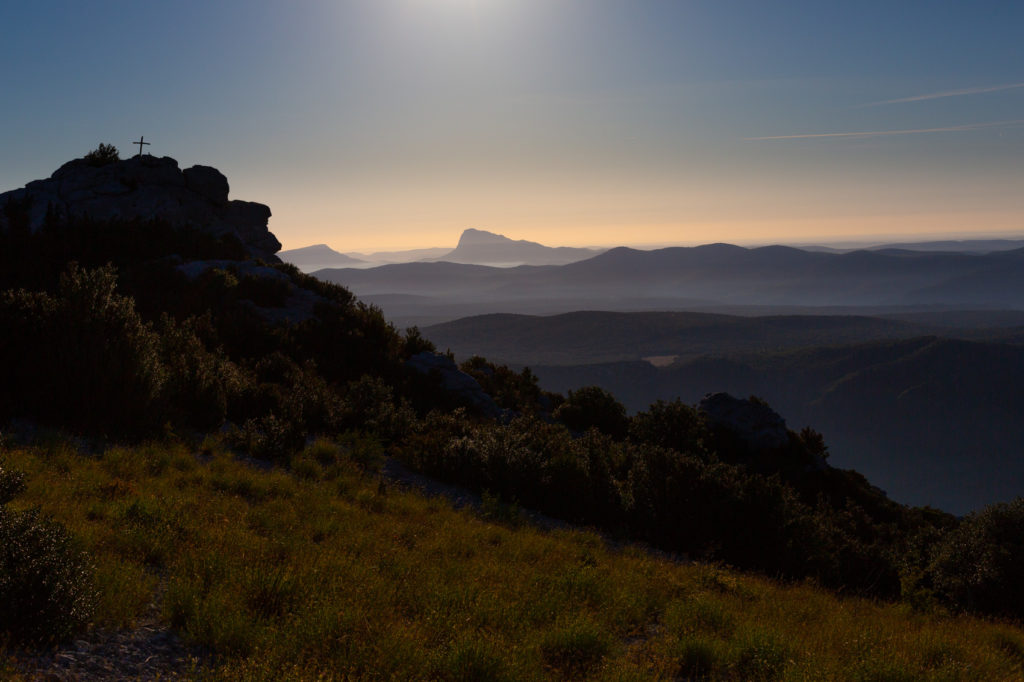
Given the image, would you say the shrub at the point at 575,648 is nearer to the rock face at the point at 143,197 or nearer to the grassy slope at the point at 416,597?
the grassy slope at the point at 416,597

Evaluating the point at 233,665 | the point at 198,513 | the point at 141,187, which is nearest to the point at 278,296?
the point at 141,187

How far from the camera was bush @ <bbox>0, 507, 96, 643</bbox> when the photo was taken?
350 centimetres

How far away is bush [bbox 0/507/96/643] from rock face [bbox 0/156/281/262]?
864 inches

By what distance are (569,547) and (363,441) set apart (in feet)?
15.7

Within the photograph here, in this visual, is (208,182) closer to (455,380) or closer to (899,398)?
(455,380)

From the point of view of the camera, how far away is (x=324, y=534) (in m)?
6.35

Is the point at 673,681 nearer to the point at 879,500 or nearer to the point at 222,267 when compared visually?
the point at 879,500

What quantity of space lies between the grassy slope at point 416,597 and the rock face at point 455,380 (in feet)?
26.9

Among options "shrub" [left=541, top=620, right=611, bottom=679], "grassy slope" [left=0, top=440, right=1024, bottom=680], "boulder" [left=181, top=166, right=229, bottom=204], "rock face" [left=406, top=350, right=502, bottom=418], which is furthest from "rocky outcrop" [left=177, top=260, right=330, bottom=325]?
"shrub" [left=541, top=620, right=611, bottom=679]

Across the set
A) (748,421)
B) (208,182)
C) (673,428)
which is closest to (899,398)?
(748,421)

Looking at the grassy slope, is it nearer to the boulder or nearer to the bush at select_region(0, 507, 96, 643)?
the bush at select_region(0, 507, 96, 643)

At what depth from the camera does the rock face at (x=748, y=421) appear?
17.4 meters

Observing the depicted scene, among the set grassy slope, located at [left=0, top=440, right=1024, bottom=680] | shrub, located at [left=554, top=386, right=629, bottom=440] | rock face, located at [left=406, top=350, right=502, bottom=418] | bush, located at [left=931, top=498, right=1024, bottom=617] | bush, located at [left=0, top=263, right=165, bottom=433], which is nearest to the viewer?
grassy slope, located at [left=0, top=440, right=1024, bottom=680]

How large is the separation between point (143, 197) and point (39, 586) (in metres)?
26.6
